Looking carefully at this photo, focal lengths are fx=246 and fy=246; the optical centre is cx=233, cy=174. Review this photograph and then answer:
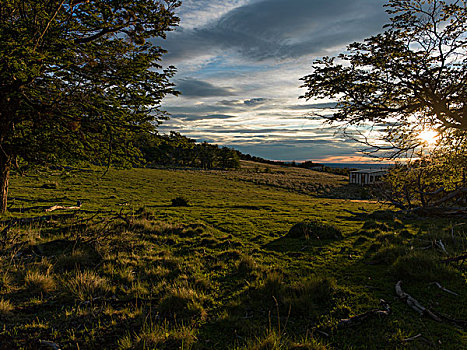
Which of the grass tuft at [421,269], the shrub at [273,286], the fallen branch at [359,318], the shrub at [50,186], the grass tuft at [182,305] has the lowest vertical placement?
the shrub at [50,186]

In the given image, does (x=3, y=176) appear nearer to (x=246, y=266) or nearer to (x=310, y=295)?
(x=246, y=266)

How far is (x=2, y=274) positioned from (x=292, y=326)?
6885mm

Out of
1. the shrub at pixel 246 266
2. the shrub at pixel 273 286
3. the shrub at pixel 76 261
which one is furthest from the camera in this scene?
the shrub at pixel 246 266

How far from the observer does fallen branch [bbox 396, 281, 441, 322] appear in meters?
4.68

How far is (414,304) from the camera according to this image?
507cm

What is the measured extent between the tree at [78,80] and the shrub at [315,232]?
8.93 meters

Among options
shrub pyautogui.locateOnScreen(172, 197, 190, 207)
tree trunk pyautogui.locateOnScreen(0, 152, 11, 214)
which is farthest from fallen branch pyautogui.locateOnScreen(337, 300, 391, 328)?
shrub pyautogui.locateOnScreen(172, 197, 190, 207)

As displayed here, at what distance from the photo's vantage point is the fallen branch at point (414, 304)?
468cm

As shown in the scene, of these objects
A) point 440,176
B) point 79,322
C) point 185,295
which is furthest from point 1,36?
point 440,176

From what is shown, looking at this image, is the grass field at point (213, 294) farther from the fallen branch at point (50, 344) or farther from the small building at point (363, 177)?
the small building at point (363, 177)

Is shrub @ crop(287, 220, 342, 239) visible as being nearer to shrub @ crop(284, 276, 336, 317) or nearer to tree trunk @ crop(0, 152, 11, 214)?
shrub @ crop(284, 276, 336, 317)

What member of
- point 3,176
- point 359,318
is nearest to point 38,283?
point 359,318

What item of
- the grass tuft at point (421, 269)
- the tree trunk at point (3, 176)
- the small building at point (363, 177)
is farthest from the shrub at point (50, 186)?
the small building at point (363, 177)

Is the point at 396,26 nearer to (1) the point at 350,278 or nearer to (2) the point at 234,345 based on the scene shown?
(1) the point at 350,278
